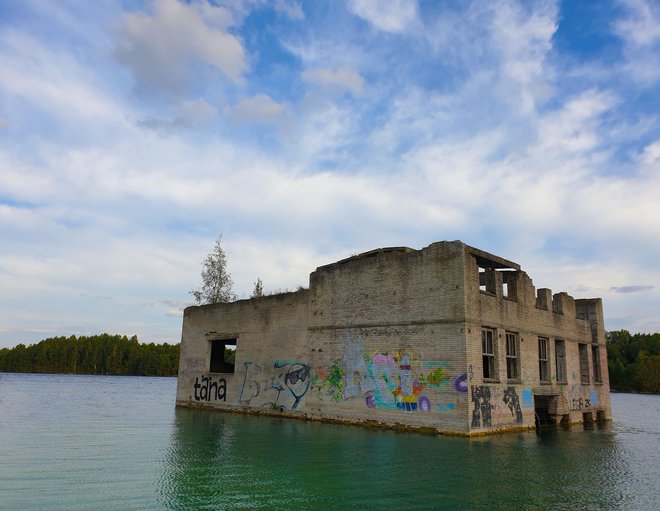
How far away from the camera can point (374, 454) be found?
42.0ft

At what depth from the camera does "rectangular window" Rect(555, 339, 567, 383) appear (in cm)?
2172

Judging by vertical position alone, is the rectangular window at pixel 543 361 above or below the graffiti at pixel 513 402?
above

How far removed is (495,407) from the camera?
1716cm

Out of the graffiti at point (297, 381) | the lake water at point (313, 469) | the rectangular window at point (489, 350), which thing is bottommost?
the lake water at point (313, 469)

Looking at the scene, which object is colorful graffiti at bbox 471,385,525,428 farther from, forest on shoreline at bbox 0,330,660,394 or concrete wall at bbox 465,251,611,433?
forest on shoreline at bbox 0,330,660,394

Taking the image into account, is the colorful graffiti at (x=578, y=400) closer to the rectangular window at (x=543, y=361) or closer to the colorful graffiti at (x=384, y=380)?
the rectangular window at (x=543, y=361)

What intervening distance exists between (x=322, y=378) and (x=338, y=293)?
11.2 ft

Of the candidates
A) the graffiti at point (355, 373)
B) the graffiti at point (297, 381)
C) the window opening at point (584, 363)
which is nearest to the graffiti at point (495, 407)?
the graffiti at point (355, 373)

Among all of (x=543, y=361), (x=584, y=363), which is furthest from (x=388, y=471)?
(x=584, y=363)

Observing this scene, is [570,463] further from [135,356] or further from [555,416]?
[135,356]

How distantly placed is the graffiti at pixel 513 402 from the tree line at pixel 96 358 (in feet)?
344

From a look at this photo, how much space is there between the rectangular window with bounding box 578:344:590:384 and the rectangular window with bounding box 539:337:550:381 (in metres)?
3.90

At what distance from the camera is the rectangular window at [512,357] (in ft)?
61.5

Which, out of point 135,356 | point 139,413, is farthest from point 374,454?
point 135,356
